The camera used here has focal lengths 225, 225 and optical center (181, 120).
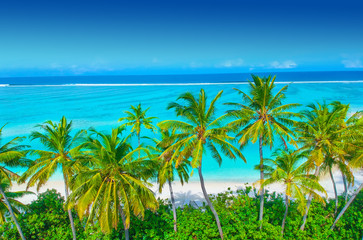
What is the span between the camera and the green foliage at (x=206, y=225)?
472 inches

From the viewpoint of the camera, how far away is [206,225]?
12977mm

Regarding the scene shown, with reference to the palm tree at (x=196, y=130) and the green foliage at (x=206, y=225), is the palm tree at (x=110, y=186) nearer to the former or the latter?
the palm tree at (x=196, y=130)

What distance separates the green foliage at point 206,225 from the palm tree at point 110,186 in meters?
3.78

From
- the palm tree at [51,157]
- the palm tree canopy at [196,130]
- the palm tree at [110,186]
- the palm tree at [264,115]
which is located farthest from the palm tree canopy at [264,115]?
the palm tree at [51,157]

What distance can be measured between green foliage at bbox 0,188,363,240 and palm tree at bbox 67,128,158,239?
3.78 m

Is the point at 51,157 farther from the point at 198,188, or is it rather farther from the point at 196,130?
the point at 198,188

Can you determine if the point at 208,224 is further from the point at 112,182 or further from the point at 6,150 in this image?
the point at 6,150

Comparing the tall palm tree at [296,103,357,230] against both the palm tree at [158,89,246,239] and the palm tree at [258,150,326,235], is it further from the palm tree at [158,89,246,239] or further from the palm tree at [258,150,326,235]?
the palm tree at [158,89,246,239]

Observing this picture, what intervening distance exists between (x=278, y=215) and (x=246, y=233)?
254cm

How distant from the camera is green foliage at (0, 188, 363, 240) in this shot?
39.3 feet

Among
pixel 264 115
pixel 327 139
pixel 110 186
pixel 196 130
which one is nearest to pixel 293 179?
pixel 327 139

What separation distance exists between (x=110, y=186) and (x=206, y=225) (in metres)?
6.77

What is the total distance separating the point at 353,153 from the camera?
38.6 feet

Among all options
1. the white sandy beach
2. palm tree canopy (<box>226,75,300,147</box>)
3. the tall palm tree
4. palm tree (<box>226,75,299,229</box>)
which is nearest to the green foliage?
palm tree (<box>226,75,299,229</box>)
